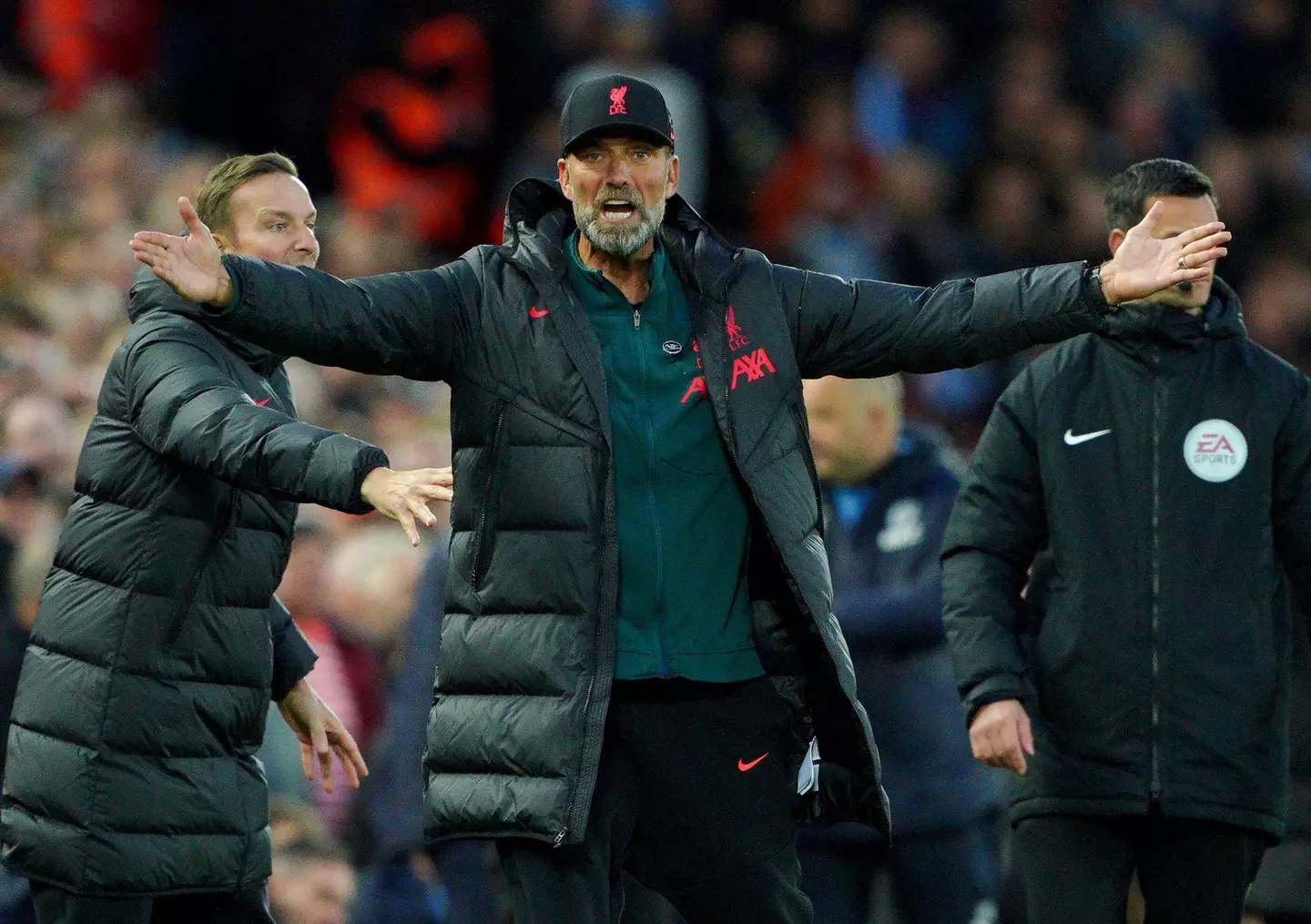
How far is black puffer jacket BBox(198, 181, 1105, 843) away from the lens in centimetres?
477

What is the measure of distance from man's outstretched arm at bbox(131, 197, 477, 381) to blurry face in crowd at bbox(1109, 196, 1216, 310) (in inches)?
65.8

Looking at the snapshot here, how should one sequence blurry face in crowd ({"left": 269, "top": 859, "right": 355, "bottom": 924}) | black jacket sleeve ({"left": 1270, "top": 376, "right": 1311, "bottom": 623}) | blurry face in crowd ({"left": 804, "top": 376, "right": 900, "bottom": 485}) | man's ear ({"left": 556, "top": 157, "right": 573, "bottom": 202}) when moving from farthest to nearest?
blurry face in crowd ({"left": 269, "top": 859, "right": 355, "bottom": 924}) → blurry face in crowd ({"left": 804, "top": 376, "right": 900, "bottom": 485}) → black jacket sleeve ({"left": 1270, "top": 376, "right": 1311, "bottom": 623}) → man's ear ({"left": 556, "top": 157, "right": 573, "bottom": 202})

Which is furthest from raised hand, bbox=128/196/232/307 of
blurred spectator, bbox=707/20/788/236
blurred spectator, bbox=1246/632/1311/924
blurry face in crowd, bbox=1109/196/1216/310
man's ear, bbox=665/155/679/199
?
blurred spectator, bbox=707/20/788/236

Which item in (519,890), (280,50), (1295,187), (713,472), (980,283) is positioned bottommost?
(519,890)

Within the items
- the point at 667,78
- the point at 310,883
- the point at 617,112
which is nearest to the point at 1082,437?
the point at 617,112

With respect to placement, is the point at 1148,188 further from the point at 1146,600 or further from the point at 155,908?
the point at 155,908

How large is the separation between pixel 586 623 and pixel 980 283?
3.61 ft

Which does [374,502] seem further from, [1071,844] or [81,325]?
[81,325]

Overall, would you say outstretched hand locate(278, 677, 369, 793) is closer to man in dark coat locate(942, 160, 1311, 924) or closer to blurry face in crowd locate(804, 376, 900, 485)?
man in dark coat locate(942, 160, 1311, 924)

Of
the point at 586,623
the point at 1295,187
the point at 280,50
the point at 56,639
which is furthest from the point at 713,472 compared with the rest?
the point at 280,50

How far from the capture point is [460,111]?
1336cm

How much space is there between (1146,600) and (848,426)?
160cm

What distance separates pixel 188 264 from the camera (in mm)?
4621

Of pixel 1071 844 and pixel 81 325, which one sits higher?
pixel 81 325
